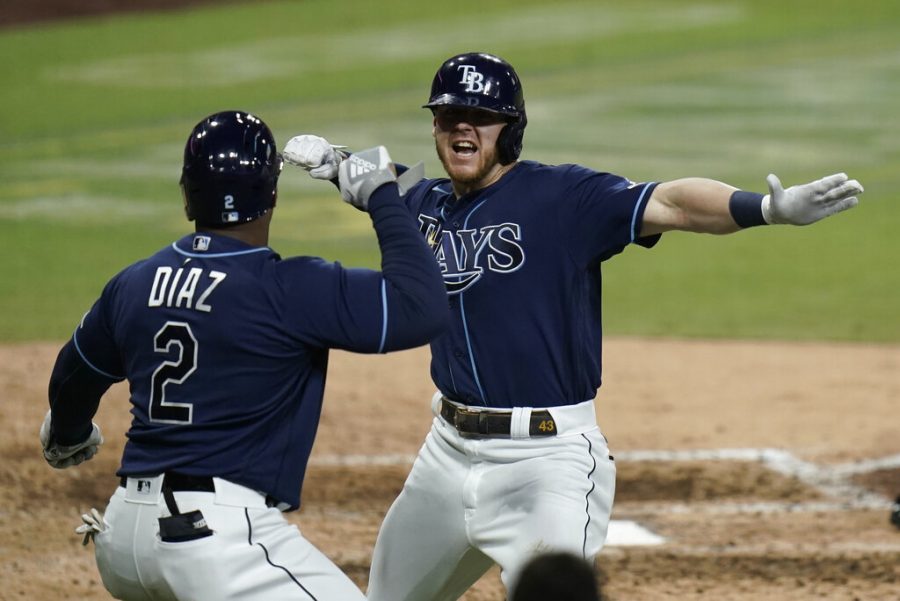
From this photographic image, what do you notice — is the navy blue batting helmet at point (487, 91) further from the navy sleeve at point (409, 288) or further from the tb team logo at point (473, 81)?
the navy sleeve at point (409, 288)

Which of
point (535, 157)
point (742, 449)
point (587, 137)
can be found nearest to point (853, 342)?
point (742, 449)

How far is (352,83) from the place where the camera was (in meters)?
19.9

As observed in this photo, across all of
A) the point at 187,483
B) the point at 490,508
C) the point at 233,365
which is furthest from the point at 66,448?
the point at 490,508

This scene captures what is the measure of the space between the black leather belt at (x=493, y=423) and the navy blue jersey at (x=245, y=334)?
0.88 m

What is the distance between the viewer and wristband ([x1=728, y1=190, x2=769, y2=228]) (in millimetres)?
4469

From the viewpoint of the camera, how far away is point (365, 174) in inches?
158

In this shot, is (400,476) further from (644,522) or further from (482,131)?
(482,131)

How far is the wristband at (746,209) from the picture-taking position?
14.7 feet

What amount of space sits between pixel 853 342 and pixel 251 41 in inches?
560

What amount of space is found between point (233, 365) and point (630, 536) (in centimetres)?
332

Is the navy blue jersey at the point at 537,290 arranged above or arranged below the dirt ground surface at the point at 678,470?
above

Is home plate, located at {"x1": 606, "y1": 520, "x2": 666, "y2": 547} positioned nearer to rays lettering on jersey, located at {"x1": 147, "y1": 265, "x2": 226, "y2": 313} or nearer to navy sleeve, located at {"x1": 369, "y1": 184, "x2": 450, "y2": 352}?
navy sleeve, located at {"x1": 369, "y1": 184, "x2": 450, "y2": 352}

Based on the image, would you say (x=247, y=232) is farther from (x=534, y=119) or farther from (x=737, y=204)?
(x=534, y=119)

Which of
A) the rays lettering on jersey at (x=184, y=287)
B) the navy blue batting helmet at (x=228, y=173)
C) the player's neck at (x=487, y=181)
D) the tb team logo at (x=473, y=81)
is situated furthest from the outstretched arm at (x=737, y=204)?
the rays lettering on jersey at (x=184, y=287)
